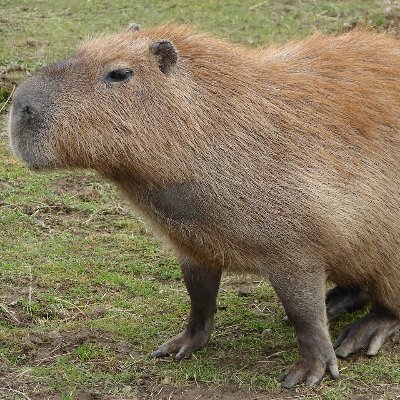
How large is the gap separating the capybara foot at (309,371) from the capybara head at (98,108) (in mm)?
1227

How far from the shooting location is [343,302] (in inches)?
226

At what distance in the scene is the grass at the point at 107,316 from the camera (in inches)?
191

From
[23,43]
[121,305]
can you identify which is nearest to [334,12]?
[23,43]

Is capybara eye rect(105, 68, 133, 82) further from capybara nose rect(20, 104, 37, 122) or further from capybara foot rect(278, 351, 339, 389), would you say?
capybara foot rect(278, 351, 339, 389)

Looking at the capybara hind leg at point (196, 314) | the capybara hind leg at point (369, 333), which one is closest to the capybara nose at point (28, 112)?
the capybara hind leg at point (196, 314)

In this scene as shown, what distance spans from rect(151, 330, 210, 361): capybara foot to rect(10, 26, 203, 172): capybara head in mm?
1152

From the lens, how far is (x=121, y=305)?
577 cm

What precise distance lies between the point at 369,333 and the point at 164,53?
69.1 inches

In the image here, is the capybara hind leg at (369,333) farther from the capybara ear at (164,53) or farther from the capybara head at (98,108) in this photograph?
the capybara ear at (164,53)

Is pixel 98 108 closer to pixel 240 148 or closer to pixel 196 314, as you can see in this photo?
pixel 240 148

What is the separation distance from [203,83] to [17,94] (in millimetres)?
822

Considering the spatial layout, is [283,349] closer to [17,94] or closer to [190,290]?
[190,290]

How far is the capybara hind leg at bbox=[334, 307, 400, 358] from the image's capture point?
5.14 m

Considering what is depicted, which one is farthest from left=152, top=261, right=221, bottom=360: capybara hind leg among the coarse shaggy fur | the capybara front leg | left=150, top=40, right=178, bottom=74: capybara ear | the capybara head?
left=150, top=40, right=178, bottom=74: capybara ear
